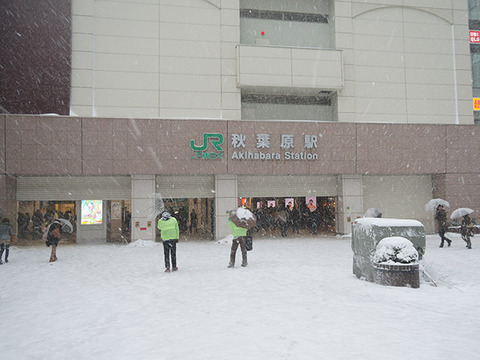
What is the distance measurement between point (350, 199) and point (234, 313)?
1429 cm

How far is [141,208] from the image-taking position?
17.3 meters

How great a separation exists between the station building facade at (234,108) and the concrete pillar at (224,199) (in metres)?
0.07

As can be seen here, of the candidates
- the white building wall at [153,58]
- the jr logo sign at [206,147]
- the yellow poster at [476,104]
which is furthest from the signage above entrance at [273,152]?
the yellow poster at [476,104]

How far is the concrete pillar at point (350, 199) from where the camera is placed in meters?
19.0

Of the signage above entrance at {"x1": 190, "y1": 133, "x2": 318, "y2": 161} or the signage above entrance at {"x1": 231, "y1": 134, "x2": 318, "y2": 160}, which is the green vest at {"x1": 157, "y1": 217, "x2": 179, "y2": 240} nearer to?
the signage above entrance at {"x1": 190, "y1": 133, "x2": 318, "y2": 161}

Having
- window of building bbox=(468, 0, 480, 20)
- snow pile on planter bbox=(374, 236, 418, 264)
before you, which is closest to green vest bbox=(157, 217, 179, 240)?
snow pile on planter bbox=(374, 236, 418, 264)

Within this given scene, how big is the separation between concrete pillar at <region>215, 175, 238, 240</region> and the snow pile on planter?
10.8 m

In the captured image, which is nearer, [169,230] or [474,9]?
[169,230]

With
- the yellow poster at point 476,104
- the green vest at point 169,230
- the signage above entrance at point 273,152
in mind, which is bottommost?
the green vest at point 169,230

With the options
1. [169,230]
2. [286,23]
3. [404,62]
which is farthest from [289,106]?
[169,230]

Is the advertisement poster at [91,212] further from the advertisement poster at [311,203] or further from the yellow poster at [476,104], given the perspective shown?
the yellow poster at [476,104]

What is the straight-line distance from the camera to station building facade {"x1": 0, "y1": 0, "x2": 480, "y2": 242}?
664 inches

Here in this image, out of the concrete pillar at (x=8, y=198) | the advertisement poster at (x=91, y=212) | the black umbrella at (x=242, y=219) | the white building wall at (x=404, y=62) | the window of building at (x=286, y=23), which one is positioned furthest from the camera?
the window of building at (x=286, y=23)

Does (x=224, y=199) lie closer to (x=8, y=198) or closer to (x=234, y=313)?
(x=8, y=198)
